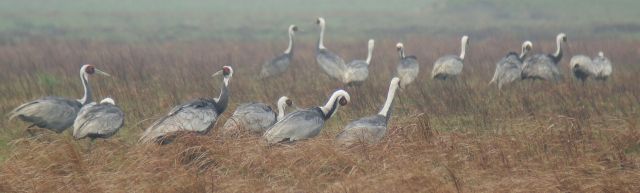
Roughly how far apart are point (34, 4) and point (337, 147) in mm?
53068

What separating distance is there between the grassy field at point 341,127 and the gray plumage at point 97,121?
7.3 inches

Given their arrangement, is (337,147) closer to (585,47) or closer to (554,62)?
(554,62)

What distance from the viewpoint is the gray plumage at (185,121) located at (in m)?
8.89

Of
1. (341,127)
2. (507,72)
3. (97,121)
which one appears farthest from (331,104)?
(507,72)

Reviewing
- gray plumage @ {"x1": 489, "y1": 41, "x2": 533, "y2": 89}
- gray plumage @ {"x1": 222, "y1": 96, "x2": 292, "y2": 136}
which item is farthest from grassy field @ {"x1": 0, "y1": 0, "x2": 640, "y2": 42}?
gray plumage @ {"x1": 222, "y1": 96, "x2": 292, "y2": 136}

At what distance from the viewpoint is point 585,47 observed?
22312 mm

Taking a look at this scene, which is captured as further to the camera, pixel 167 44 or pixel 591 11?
pixel 591 11

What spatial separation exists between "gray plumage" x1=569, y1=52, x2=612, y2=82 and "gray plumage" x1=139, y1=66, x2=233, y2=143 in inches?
317

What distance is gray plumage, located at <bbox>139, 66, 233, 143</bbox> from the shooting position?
8891 millimetres

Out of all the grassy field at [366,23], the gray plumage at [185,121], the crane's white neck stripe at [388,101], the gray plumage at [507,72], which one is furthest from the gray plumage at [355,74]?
the grassy field at [366,23]

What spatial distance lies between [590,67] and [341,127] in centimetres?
615

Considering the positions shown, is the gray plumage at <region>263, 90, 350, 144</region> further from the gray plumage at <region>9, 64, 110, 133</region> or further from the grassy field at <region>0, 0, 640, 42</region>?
the grassy field at <region>0, 0, 640, 42</region>

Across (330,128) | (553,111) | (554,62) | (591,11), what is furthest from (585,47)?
(591,11)

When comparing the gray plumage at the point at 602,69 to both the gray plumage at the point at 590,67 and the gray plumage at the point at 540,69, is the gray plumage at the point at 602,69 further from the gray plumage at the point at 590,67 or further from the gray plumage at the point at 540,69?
the gray plumage at the point at 540,69
